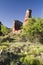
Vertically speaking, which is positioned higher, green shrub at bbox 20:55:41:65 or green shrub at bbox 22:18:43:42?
green shrub at bbox 22:18:43:42

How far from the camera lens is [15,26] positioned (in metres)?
38.8

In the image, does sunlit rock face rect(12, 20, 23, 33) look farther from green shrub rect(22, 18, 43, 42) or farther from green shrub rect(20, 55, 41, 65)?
green shrub rect(20, 55, 41, 65)

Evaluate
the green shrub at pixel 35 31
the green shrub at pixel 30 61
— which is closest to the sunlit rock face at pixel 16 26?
the green shrub at pixel 35 31

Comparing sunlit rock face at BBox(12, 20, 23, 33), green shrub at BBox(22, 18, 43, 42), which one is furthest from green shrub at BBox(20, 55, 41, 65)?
sunlit rock face at BBox(12, 20, 23, 33)

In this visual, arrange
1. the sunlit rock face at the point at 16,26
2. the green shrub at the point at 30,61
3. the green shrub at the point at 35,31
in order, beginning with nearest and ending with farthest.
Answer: the green shrub at the point at 30,61 → the green shrub at the point at 35,31 → the sunlit rock face at the point at 16,26

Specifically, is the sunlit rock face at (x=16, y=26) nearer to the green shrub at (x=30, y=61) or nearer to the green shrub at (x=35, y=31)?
the green shrub at (x=35, y=31)

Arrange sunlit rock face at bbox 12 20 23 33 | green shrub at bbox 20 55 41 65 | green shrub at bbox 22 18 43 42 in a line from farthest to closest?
sunlit rock face at bbox 12 20 23 33 < green shrub at bbox 22 18 43 42 < green shrub at bbox 20 55 41 65

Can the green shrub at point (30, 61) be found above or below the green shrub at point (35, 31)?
below

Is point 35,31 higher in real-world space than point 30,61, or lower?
higher

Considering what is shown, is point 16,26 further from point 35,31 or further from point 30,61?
point 30,61

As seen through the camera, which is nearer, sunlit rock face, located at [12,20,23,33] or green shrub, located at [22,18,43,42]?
green shrub, located at [22,18,43,42]

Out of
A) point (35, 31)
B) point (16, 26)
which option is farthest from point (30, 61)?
point (16, 26)

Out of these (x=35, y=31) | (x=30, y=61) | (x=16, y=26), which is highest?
(x=16, y=26)

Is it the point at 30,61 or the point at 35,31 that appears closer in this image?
the point at 30,61
